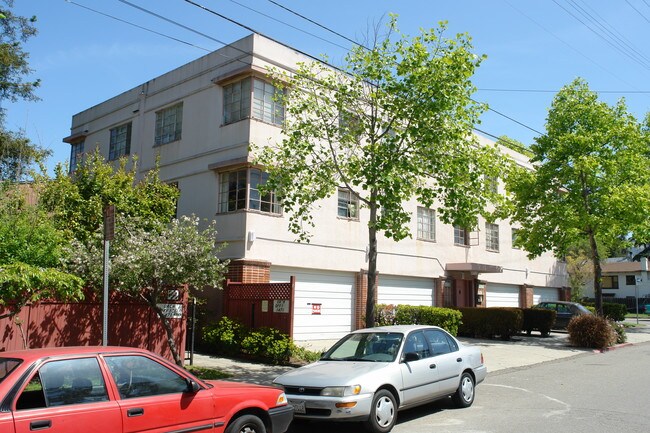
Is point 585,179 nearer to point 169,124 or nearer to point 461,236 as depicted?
point 461,236

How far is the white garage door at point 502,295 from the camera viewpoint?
2972 centimetres

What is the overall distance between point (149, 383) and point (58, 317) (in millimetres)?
6998

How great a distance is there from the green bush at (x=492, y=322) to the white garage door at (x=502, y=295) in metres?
6.52

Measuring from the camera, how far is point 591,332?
20234 millimetres

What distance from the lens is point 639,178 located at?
23.9 meters

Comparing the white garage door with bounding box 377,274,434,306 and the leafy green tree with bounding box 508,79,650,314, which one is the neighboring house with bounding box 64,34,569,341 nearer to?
the white garage door with bounding box 377,274,434,306

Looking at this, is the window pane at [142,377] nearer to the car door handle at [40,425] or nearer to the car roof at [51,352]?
the car roof at [51,352]

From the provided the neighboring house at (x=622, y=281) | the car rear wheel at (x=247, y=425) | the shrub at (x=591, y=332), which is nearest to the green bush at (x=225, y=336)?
the car rear wheel at (x=247, y=425)

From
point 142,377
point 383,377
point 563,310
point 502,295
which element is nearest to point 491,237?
point 502,295

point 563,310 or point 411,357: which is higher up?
point 563,310

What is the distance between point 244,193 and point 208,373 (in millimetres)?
6611

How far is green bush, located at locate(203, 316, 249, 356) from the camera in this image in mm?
15539

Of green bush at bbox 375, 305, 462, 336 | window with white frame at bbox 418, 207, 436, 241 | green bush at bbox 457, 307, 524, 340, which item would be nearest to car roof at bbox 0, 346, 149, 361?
green bush at bbox 375, 305, 462, 336

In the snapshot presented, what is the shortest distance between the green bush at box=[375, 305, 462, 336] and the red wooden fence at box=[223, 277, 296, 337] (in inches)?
226
